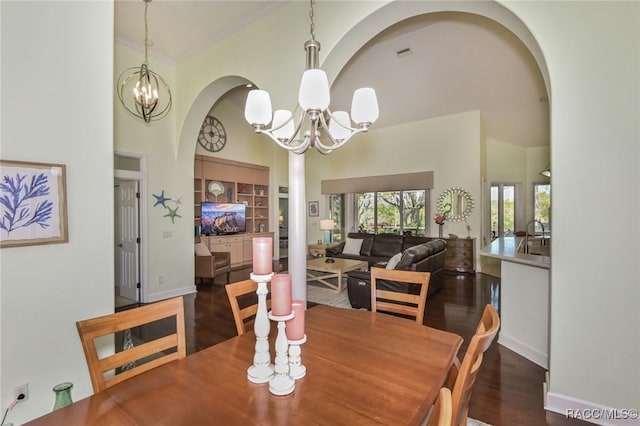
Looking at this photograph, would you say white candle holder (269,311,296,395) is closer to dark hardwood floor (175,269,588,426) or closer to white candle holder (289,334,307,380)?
white candle holder (289,334,307,380)

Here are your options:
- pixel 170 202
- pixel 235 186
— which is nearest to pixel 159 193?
pixel 170 202

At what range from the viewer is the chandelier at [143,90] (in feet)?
11.4

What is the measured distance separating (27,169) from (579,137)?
3.59 meters

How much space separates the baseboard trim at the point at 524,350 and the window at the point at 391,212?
446 centimetres

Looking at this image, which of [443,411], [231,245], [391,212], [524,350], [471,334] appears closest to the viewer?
[443,411]

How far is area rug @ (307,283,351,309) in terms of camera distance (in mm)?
4564

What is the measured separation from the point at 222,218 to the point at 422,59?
18.5ft

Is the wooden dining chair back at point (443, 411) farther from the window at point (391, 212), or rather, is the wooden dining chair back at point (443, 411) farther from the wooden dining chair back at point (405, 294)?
the window at point (391, 212)

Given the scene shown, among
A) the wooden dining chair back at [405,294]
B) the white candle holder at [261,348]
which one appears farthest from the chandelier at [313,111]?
the white candle holder at [261,348]

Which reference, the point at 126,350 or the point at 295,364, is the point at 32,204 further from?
the point at 295,364

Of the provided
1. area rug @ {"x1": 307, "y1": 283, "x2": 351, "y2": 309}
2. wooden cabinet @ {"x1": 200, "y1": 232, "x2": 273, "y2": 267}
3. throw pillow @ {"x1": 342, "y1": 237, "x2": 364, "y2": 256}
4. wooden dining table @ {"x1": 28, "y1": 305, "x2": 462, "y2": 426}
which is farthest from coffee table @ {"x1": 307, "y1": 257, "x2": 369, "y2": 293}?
wooden dining table @ {"x1": 28, "y1": 305, "x2": 462, "y2": 426}

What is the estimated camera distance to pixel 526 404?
7.23 ft

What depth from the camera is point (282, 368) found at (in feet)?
3.70

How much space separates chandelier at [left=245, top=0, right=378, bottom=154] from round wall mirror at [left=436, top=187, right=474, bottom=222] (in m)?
5.30
